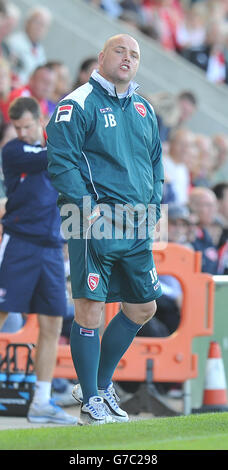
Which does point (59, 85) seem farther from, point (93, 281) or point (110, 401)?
point (93, 281)

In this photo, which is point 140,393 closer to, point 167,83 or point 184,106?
point 184,106

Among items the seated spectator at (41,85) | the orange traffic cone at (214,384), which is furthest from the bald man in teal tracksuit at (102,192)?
the seated spectator at (41,85)

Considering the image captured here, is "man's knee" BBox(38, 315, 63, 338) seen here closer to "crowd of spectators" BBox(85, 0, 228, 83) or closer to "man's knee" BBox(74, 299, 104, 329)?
"man's knee" BBox(74, 299, 104, 329)

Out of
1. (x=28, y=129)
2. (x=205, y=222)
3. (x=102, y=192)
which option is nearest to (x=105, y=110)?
(x=102, y=192)

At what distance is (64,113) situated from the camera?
620 cm

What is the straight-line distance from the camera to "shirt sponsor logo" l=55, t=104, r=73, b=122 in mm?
6174

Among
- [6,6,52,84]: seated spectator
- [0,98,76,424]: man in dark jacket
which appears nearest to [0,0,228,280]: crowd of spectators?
[6,6,52,84]: seated spectator

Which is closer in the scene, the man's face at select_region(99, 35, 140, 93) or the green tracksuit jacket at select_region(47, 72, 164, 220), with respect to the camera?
the green tracksuit jacket at select_region(47, 72, 164, 220)

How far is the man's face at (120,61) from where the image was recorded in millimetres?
6309

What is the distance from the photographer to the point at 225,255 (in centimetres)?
1079

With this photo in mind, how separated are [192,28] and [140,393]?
33.1 feet

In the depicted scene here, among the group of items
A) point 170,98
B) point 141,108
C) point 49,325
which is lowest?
point 49,325

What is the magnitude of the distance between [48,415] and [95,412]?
157cm

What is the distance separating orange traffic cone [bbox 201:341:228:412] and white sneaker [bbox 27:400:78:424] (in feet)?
4.26
